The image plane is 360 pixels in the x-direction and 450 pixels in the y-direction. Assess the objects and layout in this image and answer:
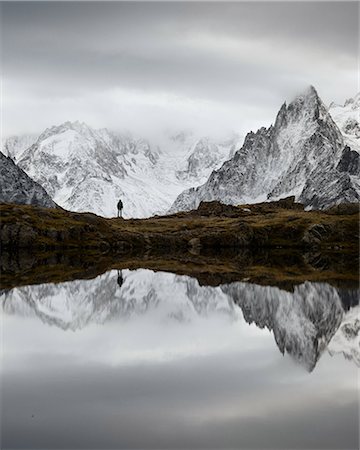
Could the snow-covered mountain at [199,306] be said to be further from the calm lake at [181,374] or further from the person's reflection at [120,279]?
the person's reflection at [120,279]

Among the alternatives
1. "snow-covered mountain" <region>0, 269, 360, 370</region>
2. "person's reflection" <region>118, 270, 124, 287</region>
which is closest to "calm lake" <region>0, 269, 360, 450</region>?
"snow-covered mountain" <region>0, 269, 360, 370</region>

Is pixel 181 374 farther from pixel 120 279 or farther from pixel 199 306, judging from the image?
pixel 120 279

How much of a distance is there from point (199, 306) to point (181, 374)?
3806cm

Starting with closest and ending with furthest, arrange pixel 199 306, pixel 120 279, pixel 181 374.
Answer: pixel 181 374 → pixel 199 306 → pixel 120 279

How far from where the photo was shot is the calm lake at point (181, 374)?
106ft

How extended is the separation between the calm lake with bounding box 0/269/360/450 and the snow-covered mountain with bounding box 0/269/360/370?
0.93ft

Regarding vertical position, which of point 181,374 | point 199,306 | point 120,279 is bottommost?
point 181,374

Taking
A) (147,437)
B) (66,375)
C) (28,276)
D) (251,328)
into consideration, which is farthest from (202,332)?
(28,276)

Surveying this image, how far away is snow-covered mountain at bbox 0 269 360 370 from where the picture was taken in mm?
60294

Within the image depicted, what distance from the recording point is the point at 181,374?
145ft

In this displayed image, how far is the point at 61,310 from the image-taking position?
2899 inches

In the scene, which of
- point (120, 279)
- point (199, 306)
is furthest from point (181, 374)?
point (120, 279)

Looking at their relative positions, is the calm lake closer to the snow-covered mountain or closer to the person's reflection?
the snow-covered mountain

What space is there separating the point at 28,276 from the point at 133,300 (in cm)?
2987
